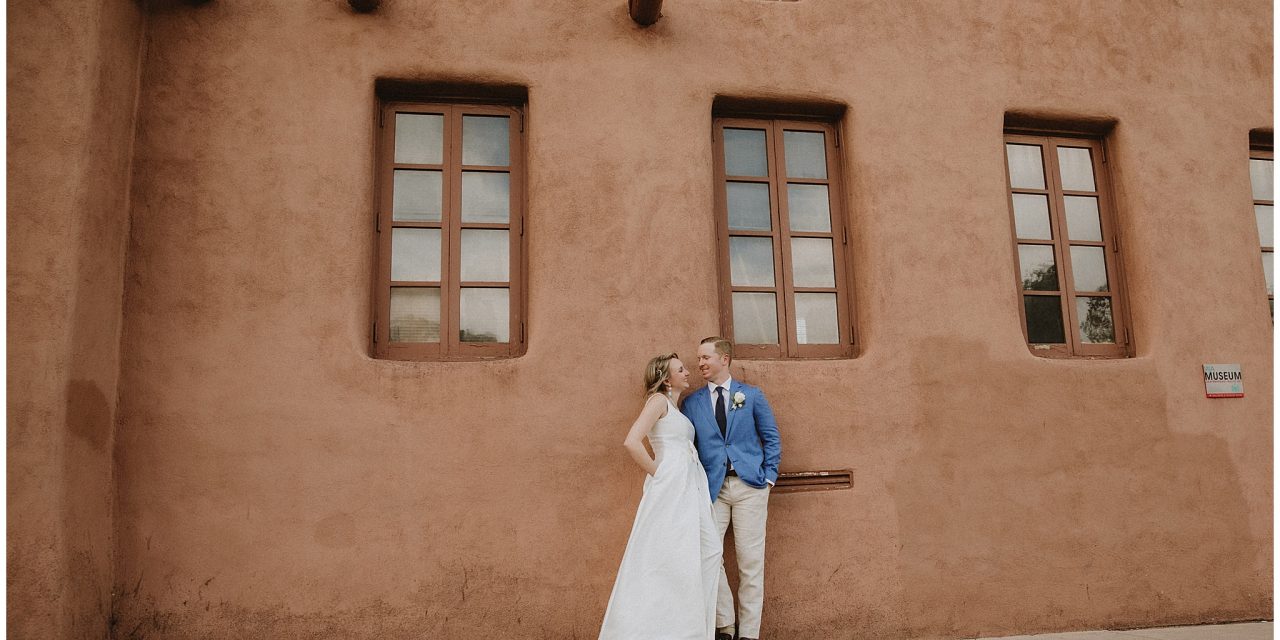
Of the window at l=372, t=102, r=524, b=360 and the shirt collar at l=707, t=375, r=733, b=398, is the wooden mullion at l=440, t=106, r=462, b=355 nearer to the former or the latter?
the window at l=372, t=102, r=524, b=360

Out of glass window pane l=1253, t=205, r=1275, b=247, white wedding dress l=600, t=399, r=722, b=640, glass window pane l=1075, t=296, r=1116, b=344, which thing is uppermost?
glass window pane l=1253, t=205, r=1275, b=247

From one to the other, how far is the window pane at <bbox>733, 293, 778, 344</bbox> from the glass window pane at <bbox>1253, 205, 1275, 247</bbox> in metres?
3.68

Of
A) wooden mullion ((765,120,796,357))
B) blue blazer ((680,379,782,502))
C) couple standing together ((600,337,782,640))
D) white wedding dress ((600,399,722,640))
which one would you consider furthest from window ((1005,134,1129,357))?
white wedding dress ((600,399,722,640))

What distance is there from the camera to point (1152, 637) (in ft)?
15.5

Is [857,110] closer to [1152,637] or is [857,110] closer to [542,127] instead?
[542,127]

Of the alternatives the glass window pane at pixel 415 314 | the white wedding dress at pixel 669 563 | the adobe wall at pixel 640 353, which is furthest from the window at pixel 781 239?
the glass window pane at pixel 415 314

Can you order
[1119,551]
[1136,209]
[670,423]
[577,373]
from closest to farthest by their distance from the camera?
[670,423] < [577,373] < [1119,551] < [1136,209]

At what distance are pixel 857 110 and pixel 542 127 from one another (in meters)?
2.02

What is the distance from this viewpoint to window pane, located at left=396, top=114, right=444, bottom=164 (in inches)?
199

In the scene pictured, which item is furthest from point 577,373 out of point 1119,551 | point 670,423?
point 1119,551

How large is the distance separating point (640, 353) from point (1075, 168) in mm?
3395

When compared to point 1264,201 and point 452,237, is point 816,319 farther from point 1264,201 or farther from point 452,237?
point 1264,201

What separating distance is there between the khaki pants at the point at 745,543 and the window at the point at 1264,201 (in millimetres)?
4177

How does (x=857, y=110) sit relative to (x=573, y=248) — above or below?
above
